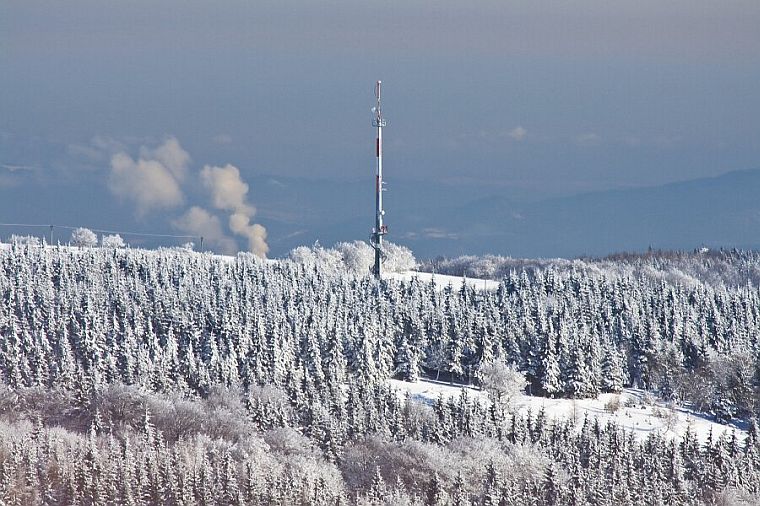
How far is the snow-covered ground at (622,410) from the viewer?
178 meters

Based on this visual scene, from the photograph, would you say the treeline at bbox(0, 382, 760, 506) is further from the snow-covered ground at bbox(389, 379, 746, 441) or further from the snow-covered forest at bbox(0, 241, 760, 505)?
the snow-covered ground at bbox(389, 379, 746, 441)

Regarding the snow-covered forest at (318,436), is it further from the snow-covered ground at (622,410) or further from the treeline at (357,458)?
the snow-covered ground at (622,410)

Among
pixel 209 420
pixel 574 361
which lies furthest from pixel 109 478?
pixel 574 361

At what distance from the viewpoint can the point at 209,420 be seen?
172750 millimetres

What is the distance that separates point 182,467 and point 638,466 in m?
48.8

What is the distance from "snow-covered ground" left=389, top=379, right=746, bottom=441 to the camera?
178500 mm

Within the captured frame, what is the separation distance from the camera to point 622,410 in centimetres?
18675

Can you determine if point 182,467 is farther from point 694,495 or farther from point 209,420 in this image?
point 694,495

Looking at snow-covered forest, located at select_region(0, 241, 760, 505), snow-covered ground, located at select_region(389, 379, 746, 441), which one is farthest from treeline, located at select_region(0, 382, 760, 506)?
snow-covered ground, located at select_region(389, 379, 746, 441)

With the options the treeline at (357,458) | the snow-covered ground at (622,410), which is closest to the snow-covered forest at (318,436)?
the treeline at (357,458)

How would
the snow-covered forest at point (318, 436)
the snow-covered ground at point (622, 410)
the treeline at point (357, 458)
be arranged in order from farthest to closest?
the snow-covered ground at point (622, 410), the snow-covered forest at point (318, 436), the treeline at point (357, 458)

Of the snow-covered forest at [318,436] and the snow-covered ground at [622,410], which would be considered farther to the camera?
the snow-covered ground at [622,410]

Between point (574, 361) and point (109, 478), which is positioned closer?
point (109, 478)

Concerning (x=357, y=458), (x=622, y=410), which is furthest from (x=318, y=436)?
(x=622, y=410)
